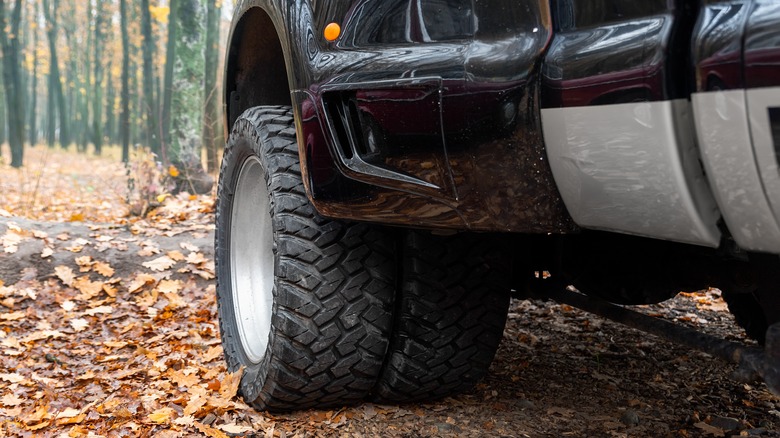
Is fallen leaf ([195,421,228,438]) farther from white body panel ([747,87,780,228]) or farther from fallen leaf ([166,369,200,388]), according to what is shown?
white body panel ([747,87,780,228])

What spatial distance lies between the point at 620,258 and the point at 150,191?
6178 millimetres

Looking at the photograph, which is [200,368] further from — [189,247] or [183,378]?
[189,247]

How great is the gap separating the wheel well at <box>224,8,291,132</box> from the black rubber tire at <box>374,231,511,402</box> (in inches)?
47.3

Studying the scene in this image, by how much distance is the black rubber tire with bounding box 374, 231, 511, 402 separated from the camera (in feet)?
8.03

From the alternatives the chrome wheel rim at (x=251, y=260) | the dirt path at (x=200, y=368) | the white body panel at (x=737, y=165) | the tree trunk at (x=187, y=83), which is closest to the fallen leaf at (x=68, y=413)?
the dirt path at (x=200, y=368)

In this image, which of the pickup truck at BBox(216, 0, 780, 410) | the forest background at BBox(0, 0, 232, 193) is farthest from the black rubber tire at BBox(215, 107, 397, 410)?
the forest background at BBox(0, 0, 232, 193)

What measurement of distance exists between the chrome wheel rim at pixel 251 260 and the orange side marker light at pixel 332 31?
3.49 ft

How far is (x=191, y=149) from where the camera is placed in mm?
9891

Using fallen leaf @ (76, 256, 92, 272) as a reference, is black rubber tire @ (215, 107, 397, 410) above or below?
above

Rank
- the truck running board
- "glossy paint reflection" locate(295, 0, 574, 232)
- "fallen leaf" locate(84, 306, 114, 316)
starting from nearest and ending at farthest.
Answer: the truck running board → "glossy paint reflection" locate(295, 0, 574, 232) → "fallen leaf" locate(84, 306, 114, 316)

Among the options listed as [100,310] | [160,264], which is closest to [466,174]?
[100,310]

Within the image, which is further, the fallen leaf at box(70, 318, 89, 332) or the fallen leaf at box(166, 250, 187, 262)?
the fallen leaf at box(166, 250, 187, 262)

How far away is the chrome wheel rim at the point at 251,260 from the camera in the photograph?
9.88 ft

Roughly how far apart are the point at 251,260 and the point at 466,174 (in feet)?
5.77
